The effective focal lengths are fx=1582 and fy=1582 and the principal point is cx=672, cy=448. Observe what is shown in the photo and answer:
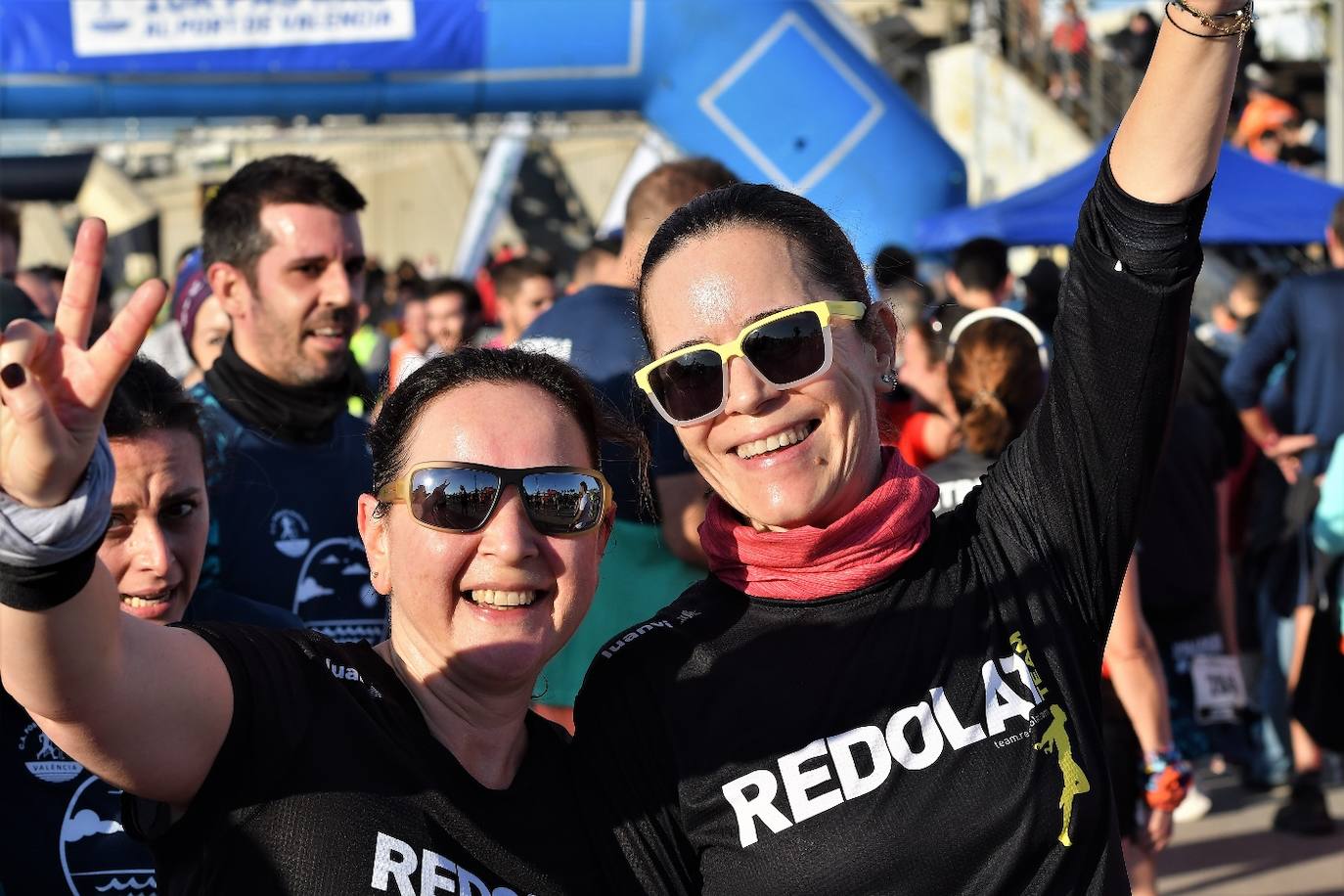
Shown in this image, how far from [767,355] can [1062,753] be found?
25.1 inches

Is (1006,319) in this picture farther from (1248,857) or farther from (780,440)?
(1248,857)

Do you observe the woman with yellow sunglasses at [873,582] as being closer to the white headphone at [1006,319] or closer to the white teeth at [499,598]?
the white teeth at [499,598]

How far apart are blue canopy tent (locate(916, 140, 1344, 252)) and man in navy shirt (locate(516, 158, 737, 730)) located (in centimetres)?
577

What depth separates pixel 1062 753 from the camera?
2014mm

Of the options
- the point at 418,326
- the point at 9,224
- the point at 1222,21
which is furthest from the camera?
the point at 418,326

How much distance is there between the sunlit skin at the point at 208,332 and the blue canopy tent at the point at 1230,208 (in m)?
5.98

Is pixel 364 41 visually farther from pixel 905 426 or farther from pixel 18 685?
pixel 18 685

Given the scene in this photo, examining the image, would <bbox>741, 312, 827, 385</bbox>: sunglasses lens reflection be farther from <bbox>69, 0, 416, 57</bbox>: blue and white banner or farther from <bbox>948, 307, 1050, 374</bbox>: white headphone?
<bbox>69, 0, 416, 57</bbox>: blue and white banner

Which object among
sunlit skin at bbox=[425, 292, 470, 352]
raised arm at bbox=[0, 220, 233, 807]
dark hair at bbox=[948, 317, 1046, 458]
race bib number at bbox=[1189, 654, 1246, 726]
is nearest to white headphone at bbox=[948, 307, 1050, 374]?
dark hair at bbox=[948, 317, 1046, 458]

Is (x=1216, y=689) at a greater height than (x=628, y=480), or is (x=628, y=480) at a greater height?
(x=628, y=480)

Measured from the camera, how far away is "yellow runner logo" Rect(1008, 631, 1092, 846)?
6.50 ft

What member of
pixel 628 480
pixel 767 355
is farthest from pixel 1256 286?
pixel 767 355

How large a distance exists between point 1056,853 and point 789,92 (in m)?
10.3

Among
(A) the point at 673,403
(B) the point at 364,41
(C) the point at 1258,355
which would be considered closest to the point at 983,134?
(B) the point at 364,41
